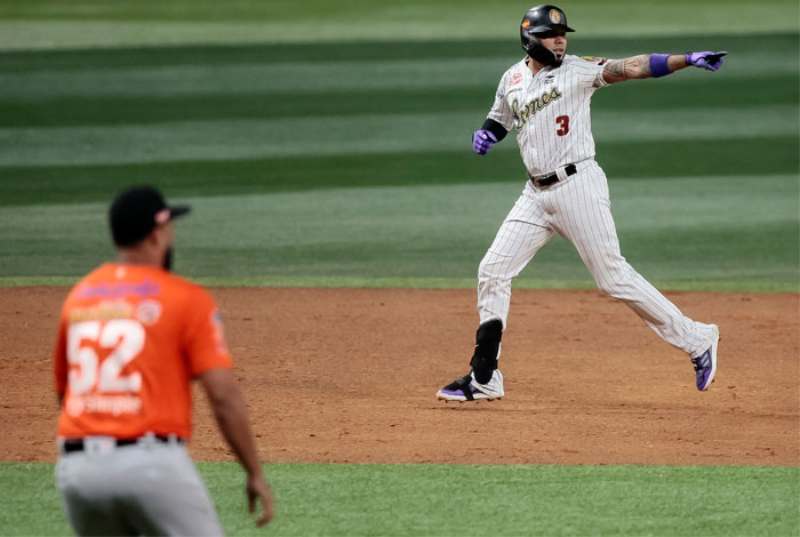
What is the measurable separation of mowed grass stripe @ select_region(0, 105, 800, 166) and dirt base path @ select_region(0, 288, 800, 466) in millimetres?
5413

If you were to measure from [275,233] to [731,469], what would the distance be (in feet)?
23.7

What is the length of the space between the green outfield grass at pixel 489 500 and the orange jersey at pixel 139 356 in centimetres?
199

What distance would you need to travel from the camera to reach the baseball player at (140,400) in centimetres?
414

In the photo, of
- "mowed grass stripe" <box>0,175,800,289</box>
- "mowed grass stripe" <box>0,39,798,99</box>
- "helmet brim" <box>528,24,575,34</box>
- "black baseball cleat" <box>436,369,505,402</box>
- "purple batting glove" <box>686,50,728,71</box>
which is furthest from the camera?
"mowed grass stripe" <box>0,39,798,99</box>

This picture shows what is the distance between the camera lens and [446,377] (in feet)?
29.1

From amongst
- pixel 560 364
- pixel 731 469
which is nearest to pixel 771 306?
pixel 560 364

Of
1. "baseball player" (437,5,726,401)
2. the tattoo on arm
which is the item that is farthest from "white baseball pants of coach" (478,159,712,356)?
the tattoo on arm

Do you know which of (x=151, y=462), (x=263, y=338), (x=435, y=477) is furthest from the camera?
(x=263, y=338)

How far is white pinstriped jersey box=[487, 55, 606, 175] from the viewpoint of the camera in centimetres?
793

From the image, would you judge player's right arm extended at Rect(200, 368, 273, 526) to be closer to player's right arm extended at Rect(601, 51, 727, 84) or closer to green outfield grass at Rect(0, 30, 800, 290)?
player's right arm extended at Rect(601, 51, 727, 84)

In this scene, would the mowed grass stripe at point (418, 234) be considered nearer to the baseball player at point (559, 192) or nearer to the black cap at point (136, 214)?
the baseball player at point (559, 192)

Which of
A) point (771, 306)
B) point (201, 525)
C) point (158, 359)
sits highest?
point (158, 359)

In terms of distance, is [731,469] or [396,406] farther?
[396,406]

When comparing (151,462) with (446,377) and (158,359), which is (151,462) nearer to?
(158,359)
